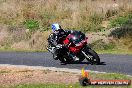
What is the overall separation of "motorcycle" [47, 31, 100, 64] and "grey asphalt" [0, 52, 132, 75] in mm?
282

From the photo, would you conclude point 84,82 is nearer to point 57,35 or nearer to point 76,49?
point 76,49

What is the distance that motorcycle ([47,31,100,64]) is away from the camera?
17.9 metres

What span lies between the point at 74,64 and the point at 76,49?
2.12 ft

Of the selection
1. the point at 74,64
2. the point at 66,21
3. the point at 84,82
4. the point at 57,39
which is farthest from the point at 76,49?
the point at 66,21

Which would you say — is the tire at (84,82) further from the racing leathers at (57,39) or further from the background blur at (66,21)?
the background blur at (66,21)

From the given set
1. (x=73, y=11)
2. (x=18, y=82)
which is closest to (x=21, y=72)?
(x=18, y=82)

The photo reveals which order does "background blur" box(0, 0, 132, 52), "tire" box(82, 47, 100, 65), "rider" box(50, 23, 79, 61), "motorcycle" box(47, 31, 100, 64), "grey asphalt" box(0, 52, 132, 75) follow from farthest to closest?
"background blur" box(0, 0, 132, 52) → "rider" box(50, 23, 79, 61) → "motorcycle" box(47, 31, 100, 64) → "tire" box(82, 47, 100, 65) → "grey asphalt" box(0, 52, 132, 75)

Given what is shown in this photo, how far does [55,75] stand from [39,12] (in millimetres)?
17254

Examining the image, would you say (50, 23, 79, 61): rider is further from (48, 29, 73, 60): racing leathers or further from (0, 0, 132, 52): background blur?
(0, 0, 132, 52): background blur

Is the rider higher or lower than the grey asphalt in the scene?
higher

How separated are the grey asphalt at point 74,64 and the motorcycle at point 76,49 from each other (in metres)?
0.28

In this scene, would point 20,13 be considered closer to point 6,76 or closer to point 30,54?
point 30,54

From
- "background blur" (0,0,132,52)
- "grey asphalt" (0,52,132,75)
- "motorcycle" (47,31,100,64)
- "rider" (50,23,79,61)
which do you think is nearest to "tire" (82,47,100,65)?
"motorcycle" (47,31,100,64)

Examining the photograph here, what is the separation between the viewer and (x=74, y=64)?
18453 millimetres
